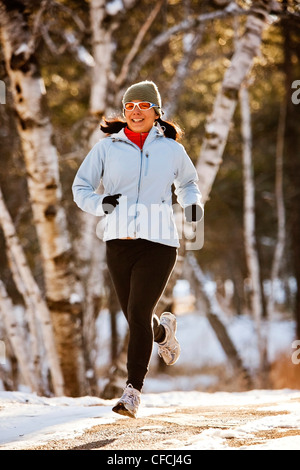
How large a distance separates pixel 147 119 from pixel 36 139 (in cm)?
331

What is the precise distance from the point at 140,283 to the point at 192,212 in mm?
598

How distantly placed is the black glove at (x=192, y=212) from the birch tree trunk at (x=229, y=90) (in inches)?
133

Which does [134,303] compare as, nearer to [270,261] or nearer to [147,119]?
[147,119]

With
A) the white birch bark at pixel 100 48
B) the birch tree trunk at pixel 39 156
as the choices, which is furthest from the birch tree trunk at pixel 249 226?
the birch tree trunk at pixel 39 156

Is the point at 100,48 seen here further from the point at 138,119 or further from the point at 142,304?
the point at 142,304

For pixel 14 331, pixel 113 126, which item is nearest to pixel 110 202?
pixel 113 126

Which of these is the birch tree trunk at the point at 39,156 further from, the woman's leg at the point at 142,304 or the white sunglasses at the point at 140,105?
the woman's leg at the point at 142,304

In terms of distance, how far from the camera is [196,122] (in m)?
14.3

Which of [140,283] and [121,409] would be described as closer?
[121,409]

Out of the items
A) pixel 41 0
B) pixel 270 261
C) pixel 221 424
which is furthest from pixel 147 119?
pixel 270 261

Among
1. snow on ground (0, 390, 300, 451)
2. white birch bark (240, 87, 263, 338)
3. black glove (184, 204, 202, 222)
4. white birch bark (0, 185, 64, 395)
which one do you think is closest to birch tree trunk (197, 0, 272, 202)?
white birch bark (0, 185, 64, 395)

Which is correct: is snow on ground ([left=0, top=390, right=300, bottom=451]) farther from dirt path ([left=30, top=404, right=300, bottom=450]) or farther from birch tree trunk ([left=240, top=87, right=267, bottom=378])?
birch tree trunk ([left=240, top=87, right=267, bottom=378])

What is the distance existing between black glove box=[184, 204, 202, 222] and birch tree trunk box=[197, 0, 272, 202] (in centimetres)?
338

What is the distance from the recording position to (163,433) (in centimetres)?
366
